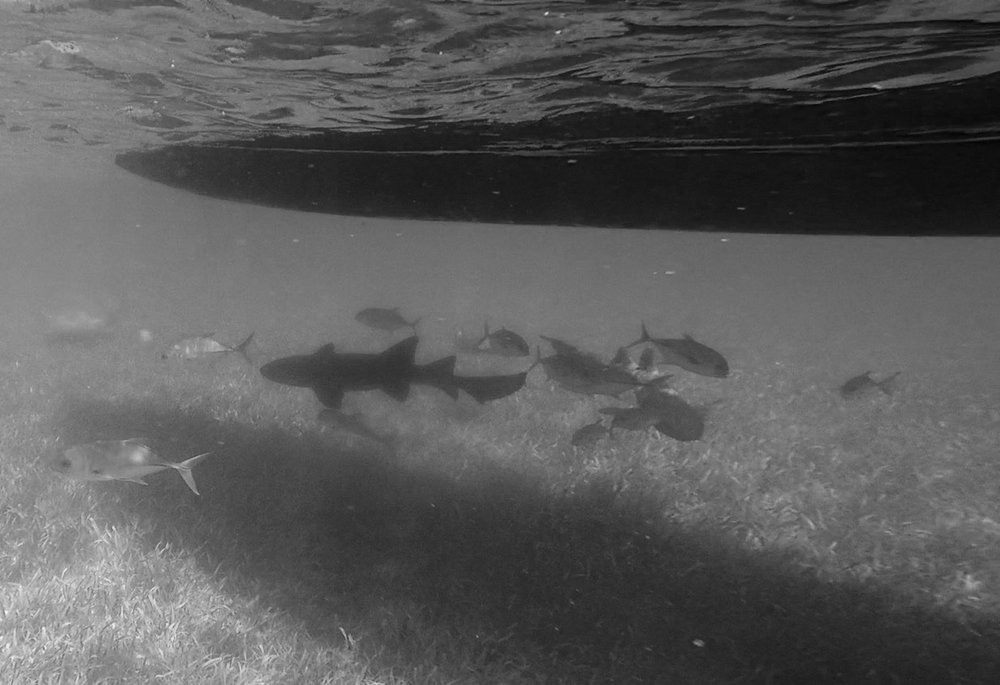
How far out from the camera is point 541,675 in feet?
17.4

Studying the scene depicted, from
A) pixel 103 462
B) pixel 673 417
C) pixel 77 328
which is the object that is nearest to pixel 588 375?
pixel 673 417

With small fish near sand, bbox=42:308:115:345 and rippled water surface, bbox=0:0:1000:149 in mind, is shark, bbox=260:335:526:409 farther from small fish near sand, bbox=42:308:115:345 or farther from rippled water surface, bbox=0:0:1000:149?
small fish near sand, bbox=42:308:115:345

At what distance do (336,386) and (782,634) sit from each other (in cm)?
621

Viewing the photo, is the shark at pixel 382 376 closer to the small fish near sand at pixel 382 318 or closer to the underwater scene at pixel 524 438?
the underwater scene at pixel 524 438

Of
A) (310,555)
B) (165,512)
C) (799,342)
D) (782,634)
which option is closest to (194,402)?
(165,512)

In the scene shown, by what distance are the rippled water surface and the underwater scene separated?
0.15ft

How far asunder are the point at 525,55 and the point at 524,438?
255 inches

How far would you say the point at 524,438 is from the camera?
35.6 ft

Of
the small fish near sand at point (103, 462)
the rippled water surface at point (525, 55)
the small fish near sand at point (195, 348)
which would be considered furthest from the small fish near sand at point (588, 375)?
the small fish near sand at point (195, 348)

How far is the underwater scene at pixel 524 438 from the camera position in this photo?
5430 mm

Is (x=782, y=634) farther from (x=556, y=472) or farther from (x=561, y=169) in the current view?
(x=561, y=169)

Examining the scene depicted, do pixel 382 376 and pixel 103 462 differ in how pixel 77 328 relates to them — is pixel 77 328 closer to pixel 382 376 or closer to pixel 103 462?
pixel 103 462

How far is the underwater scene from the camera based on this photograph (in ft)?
17.8

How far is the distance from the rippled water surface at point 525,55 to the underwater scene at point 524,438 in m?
0.04
